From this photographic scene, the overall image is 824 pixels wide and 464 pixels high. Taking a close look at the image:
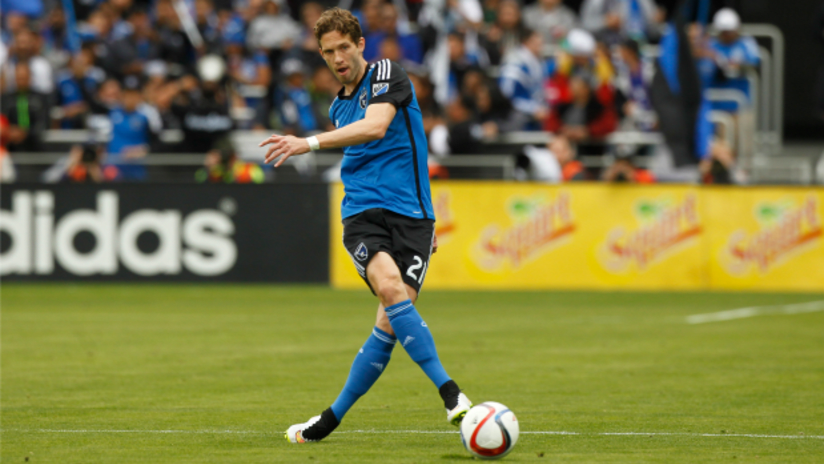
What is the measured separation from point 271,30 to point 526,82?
16.2 feet

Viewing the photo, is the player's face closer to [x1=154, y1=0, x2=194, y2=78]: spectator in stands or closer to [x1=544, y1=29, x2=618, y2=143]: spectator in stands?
[x1=544, y1=29, x2=618, y2=143]: spectator in stands

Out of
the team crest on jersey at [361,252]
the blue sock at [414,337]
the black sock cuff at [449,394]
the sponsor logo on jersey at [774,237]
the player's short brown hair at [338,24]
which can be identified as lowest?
the sponsor logo on jersey at [774,237]

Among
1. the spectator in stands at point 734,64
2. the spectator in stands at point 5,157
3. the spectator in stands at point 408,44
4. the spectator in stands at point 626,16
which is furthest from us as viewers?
the spectator in stands at point 626,16

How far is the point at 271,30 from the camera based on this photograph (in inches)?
848

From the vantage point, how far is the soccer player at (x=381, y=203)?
242 inches

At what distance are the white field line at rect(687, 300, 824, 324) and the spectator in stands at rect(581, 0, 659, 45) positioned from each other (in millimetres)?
6942

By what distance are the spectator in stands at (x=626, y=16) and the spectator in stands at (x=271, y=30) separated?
5.37m

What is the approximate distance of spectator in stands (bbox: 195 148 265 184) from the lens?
59.0ft

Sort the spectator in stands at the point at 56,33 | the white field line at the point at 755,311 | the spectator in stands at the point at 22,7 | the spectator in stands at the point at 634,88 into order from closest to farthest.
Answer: the white field line at the point at 755,311 < the spectator in stands at the point at 634,88 < the spectator in stands at the point at 22,7 < the spectator in stands at the point at 56,33

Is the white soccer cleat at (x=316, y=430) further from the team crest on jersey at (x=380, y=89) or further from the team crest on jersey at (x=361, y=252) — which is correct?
the team crest on jersey at (x=380, y=89)

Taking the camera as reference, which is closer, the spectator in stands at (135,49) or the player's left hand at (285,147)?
the player's left hand at (285,147)

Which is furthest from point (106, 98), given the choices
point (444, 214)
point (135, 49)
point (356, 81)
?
point (356, 81)

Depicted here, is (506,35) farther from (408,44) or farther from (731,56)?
(731,56)

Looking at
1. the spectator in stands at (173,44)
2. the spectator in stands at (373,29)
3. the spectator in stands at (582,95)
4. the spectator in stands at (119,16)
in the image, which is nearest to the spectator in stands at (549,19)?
the spectator in stands at (582,95)
